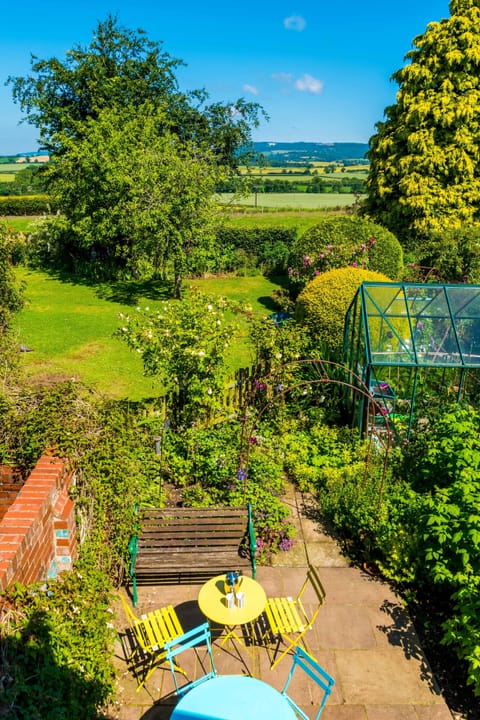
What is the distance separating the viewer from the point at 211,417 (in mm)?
10047

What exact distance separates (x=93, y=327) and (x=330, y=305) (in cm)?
842

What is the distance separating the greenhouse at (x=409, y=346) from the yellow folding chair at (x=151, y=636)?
17.2 ft

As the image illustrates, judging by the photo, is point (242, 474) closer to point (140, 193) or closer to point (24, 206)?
point (140, 193)

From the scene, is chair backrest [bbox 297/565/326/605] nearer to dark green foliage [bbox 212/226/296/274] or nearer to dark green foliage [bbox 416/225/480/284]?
dark green foliage [bbox 416/225/480/284]

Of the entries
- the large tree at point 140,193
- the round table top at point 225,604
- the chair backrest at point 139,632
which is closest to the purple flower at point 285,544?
the round table top at point 225,604

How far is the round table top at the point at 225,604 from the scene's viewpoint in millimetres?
5469

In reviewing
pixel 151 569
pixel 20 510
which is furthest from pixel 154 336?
pixel 20 510

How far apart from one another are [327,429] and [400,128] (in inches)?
682

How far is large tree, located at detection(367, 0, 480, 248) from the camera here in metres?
20.6

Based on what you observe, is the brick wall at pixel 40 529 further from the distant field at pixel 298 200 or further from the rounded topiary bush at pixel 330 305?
the distant field at pixel 298 200

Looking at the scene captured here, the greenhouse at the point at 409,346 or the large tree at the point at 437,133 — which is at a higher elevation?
the large tree at the point at 437,133

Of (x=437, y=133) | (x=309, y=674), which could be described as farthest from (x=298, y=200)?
(x=309, y=674)

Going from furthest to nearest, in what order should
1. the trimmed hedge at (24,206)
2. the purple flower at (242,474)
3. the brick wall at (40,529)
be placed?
the trimmed hedge at (24,206) < the purple flower at (242,474) < the brick wall at (40,529)

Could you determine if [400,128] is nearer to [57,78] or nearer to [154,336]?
[57,78]
